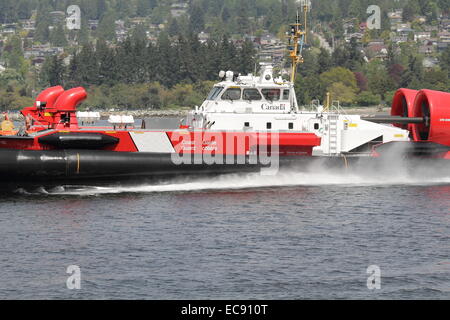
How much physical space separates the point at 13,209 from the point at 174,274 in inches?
386

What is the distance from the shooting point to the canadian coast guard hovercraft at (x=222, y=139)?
31516 mm

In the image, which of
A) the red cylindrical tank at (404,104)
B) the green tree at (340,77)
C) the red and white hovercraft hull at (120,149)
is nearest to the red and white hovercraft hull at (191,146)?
the red and white hovercraft hull at (120,149)

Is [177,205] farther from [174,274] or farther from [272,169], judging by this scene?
[174,274]

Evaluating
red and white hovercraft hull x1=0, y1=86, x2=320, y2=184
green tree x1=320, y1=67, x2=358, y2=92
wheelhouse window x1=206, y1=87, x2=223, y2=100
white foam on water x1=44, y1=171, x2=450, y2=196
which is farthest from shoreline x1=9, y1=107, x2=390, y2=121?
red and white hovercraft hull x1=0, y1=86, x2=320, y2=184

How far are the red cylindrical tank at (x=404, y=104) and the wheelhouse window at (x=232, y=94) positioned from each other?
7859 millimetres

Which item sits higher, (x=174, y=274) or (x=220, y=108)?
(x=220, y=108)

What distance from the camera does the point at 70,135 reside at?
104ft

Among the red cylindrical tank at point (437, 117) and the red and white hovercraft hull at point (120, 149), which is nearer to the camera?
the red and white hovercraft hull at point (120, 149)

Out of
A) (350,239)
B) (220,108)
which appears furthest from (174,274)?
(220,108)

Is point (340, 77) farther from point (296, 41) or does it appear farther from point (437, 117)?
point (437, 117)

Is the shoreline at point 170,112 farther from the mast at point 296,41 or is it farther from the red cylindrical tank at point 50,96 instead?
the red cylindrical tank at point 50,96

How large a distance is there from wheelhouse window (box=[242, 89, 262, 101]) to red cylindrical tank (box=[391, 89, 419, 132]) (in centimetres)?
710

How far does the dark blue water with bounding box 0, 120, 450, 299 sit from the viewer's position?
21844mm
